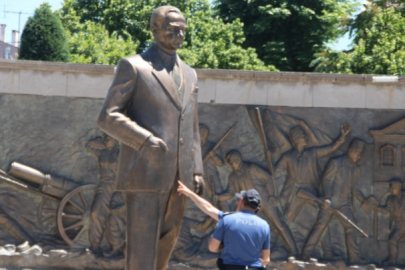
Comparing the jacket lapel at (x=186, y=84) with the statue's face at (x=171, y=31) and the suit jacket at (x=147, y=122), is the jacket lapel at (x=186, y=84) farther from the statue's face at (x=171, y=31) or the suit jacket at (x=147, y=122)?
the statue's face at (x=171, y=31)

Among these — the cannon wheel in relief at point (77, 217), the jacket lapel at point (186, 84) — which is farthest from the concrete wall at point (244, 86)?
the jacket lapel at point (186, 84)

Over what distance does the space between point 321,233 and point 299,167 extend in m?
0.88

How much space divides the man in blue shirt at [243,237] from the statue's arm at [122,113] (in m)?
0.83

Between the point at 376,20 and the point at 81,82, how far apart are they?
11158mm

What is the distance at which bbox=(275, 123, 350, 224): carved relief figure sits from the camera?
10.0m

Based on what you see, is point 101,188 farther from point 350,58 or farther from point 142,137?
point 350,58

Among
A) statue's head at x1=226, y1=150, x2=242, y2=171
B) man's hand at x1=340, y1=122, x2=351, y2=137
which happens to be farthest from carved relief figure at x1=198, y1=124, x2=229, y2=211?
man's hand at x1=340, y1=122, x2=351, y2=137

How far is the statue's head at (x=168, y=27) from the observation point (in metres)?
5.79

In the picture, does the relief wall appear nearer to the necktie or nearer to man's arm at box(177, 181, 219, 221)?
the necktie

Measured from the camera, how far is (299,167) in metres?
10.1

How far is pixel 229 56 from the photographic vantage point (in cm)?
2212

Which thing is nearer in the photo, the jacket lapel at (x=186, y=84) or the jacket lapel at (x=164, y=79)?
the jacket lapel at (x=164, y=79)

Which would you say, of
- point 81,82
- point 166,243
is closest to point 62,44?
point 81,82

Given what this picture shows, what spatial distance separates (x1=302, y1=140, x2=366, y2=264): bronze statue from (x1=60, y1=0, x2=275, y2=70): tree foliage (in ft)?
38.4
